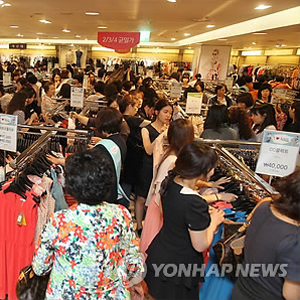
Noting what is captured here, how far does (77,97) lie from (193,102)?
186cm

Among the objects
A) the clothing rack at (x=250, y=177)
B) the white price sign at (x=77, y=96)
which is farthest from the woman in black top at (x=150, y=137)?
the white price sign at (x=77, y=96)

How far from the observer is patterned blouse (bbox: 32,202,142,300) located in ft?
4.54

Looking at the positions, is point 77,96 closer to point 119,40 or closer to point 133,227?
point 133,227

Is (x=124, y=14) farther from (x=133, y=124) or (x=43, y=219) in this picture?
(x=43, y=219)

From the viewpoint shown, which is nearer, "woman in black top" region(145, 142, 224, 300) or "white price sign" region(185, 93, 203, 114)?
"woman in black top" region(145, 142, 224, 300)

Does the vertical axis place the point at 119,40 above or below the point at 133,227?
above

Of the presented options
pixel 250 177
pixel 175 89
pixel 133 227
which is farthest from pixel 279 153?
pixel 175 89

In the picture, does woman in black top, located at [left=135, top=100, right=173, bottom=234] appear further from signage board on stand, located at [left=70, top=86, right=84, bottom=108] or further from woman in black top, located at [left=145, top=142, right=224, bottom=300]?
signage board on stand, located at [left=70, top=86, right=84, bottom=108]

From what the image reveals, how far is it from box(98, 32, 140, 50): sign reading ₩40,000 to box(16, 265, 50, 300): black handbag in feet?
23.8

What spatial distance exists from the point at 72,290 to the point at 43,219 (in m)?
0.79

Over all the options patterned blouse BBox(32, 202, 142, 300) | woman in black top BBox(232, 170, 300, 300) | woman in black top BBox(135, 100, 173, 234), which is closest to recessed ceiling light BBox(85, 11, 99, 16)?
woman in black top BBox(135, 100, 173, 234)

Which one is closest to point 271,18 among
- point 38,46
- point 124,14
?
point 124,14

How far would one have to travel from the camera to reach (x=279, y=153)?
2236 millimetres

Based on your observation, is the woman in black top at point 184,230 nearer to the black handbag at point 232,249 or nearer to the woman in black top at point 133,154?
the black handbag at point 232,249
